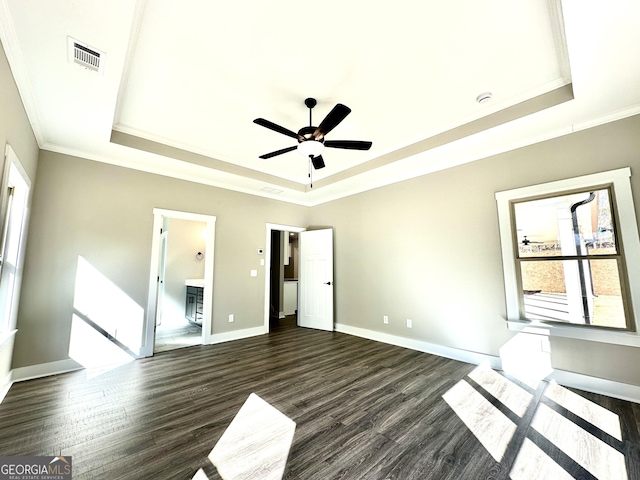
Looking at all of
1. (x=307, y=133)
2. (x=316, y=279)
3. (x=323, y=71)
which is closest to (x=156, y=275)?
(x=316, y=279)

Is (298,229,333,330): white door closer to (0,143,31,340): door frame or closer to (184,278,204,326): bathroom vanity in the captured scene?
(184,278,204,326): bathroom vanity

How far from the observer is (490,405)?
240 cm

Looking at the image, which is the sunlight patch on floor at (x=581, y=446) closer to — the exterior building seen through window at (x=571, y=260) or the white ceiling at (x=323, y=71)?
the exterior building seen through window at (x=571, y=260)

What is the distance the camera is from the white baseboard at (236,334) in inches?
177

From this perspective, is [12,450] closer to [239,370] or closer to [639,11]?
[239,370]

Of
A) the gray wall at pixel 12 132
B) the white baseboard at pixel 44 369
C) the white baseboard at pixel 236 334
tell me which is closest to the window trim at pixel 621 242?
the white baseboard at pixel 236 334

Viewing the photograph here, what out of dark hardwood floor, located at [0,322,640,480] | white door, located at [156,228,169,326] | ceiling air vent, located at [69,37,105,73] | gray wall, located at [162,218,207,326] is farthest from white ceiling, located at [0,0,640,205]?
dark hardwood floor, located at [0,322,640,480]

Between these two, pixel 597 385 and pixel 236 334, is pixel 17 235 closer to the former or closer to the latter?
pixel 236 334

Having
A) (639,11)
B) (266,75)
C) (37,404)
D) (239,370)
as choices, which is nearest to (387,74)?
(266,75)

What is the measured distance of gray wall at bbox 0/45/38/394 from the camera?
6.38ft

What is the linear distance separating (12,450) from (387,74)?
4150mm

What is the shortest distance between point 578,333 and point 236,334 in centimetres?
479

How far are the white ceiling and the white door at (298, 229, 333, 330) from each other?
2464 mm

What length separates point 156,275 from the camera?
395 cm
